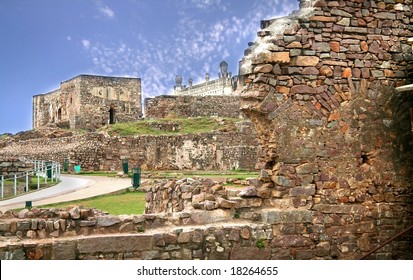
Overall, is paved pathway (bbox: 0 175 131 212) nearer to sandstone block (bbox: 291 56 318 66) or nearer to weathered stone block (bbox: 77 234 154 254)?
weathered stone block (bbox: 77 234 154 254)

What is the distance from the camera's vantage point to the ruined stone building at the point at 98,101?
43.8 m


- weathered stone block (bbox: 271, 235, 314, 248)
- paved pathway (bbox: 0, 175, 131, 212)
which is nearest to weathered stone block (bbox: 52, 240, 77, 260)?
weathered stone block (bbox: 271, 235, 314, 248)

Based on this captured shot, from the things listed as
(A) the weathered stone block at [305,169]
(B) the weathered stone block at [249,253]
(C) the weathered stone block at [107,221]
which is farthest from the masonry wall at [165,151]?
(C) the weathered stone block at [107,221]

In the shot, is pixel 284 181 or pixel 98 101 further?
pixel 98 101

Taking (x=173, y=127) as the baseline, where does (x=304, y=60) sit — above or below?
below

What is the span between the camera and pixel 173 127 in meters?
33.2

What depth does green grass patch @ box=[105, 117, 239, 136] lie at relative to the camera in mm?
32344

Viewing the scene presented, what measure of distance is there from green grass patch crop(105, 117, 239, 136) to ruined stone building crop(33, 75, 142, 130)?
370 inches

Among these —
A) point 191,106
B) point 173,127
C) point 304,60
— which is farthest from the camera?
point 191,106

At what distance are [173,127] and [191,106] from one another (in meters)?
6.68

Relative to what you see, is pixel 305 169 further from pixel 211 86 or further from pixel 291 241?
pixel 211 86

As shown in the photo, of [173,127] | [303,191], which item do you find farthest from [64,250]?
[173,127]

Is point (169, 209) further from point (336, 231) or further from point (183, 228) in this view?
point (336, 231)

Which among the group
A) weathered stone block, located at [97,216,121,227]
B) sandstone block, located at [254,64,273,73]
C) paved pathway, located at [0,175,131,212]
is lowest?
paved pathway, located at [0,175,131,212]
